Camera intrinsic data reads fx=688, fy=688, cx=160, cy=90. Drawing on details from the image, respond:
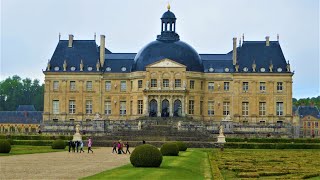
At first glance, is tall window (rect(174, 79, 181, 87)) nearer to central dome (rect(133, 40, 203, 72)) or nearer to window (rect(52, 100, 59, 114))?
central dome (rect(133, 40, 203, 72))

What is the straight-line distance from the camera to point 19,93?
14188cm

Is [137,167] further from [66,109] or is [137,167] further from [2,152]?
[66,109]

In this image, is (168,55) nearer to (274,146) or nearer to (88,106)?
(88,106)

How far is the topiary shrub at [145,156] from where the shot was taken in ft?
96.3

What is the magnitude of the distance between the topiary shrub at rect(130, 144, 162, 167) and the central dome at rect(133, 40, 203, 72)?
176 ft

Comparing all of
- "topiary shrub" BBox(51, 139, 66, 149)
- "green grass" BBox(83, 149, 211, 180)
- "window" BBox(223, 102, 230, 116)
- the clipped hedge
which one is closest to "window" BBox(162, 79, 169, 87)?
Result: "window" BBox(223, 102, 230, 116)

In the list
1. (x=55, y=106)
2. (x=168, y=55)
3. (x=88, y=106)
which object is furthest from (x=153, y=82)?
(x=55, y=106)

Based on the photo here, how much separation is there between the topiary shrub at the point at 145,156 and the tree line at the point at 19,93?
111 metres

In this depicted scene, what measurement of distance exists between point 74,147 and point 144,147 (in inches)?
811

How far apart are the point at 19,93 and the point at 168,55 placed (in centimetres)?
6592

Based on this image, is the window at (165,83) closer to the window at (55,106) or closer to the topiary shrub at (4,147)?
the window at (55,106)

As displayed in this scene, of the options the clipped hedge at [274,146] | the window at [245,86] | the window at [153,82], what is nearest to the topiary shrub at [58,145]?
the clipped hedge at [274,146]

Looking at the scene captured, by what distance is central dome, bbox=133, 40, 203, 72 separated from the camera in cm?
8331

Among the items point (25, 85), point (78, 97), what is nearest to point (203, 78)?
point (78, 97)
